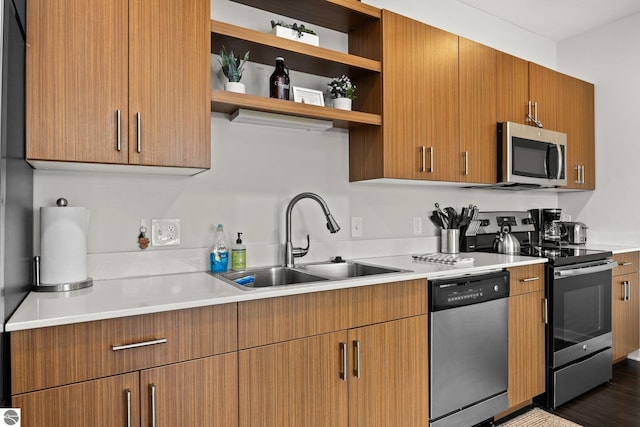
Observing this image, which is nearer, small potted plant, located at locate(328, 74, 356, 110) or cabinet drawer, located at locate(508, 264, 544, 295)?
small potted plant, located at locate(328, 74, 356, 110)

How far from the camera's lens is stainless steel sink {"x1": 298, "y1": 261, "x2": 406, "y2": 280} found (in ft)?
6.91

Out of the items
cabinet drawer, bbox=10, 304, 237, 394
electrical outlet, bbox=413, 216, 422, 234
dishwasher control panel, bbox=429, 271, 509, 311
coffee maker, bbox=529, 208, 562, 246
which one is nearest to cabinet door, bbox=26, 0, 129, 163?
cabinet drawer, bbox=10, 304, 237, 394

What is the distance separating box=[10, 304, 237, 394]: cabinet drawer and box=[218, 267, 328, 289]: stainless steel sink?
52 centimetres

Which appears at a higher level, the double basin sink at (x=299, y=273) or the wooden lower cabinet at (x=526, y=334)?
the double basin sink at (x=299, y=273)

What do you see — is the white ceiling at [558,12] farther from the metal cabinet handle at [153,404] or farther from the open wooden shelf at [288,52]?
the metal cabinet handle at [153,404]

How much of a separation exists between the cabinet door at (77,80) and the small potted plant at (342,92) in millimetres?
1025

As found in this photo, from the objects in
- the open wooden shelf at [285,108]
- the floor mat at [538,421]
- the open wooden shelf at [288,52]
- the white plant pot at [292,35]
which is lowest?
the floor mat at [538,421]

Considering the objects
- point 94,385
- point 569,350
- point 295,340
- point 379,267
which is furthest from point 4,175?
point 569,350

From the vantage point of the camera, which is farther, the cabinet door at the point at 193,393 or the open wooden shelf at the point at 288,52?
the open wooden shelf at the point at 288,52

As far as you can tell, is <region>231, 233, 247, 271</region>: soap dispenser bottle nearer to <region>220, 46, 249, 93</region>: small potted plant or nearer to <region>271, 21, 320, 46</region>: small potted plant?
<region>220, 46, 249, 93</region>: small potted plant

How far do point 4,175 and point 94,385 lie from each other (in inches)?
25.2

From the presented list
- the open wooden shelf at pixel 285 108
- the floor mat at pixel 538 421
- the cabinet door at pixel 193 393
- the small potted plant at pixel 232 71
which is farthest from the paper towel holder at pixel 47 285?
the floor mat at pixel 538 421

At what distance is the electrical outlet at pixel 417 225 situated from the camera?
2.71 metres

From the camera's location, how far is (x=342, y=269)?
2.27 m
